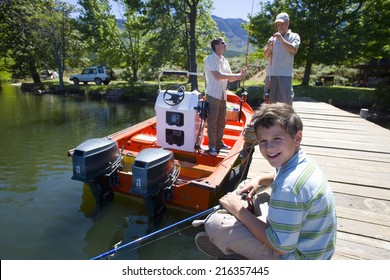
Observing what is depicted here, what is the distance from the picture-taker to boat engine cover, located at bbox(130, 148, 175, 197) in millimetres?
3240

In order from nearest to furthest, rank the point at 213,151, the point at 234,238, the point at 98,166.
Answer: the point at 234,238 < the point at 98,166 < the point at 213,151

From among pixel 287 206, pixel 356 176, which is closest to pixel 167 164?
pixel 356 176

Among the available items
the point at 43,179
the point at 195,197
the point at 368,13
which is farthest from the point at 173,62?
the point at 195,197

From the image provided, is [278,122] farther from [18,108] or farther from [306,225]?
[18,108]

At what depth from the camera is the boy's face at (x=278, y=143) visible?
1.47m

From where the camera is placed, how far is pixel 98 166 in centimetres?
369

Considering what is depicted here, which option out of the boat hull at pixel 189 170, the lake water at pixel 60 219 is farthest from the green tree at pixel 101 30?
the boat hull at pixel 189 170

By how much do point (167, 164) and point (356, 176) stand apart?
223cm

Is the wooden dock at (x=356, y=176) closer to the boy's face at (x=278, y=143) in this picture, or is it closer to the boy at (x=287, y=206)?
the boy at (x=287, y=206)

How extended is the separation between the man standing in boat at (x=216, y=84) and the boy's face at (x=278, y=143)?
2.91 meters

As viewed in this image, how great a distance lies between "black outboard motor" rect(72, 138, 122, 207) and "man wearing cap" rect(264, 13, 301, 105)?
9.39ft

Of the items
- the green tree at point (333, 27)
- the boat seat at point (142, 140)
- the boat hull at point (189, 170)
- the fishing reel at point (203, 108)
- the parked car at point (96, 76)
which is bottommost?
the boat hull at point (189, 170)

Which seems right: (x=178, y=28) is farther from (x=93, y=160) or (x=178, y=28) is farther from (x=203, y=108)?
(x=93, y=160)

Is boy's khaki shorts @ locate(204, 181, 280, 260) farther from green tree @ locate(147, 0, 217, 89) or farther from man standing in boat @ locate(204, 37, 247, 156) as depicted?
green tree @ locate(147, 0, 217, 89)
